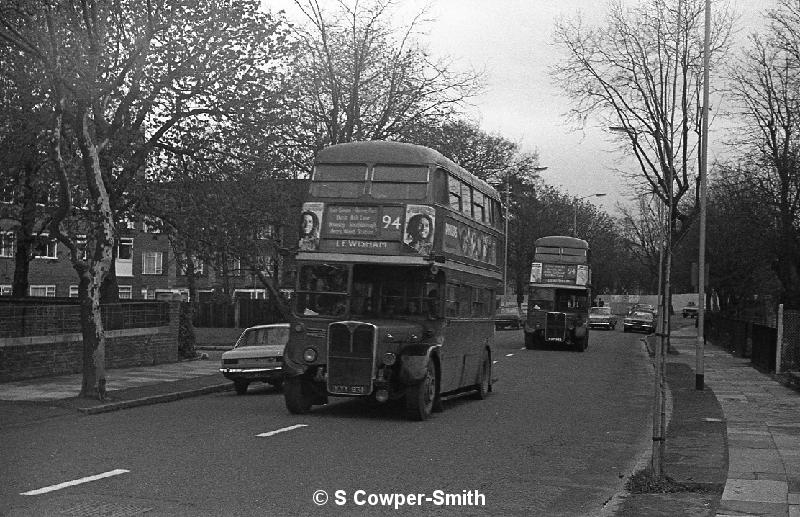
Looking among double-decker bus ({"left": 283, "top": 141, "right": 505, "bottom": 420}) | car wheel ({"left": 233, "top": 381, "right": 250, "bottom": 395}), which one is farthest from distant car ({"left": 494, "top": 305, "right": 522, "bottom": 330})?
double-decker bus ({"left": 283, "top": 141, "right": 505, "bottom": 420})

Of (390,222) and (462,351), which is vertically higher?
(390,222)

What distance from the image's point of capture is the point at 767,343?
31375 mm

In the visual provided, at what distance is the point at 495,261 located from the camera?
23.5m

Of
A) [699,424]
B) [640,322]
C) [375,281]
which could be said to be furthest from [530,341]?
[699,424]

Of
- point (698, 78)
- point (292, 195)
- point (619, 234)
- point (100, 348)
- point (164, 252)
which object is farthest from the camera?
point (619, 234)

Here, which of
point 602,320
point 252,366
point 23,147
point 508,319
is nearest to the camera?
point 252,366

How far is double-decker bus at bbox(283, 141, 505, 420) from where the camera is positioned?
1703 cm

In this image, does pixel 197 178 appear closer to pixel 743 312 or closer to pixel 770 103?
pixel 770 103

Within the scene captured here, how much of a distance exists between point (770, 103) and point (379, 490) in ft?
107

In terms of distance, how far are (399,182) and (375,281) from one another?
1793mm

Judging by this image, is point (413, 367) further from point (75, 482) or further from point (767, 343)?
point (767, 343)

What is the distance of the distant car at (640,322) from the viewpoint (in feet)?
224

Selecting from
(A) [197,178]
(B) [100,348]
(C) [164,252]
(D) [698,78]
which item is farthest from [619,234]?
(B) [100,348]

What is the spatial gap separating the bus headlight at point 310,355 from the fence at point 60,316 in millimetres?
9684
